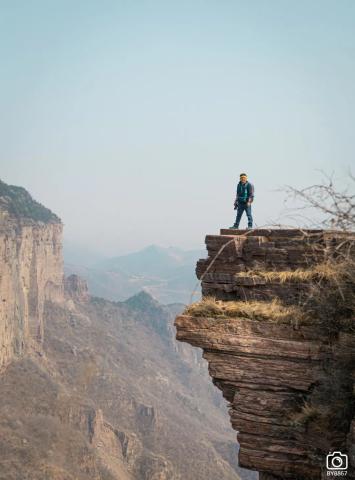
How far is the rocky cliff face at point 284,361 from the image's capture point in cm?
922

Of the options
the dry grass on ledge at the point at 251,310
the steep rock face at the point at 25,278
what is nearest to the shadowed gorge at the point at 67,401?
the steep rock face at the point at 25,278

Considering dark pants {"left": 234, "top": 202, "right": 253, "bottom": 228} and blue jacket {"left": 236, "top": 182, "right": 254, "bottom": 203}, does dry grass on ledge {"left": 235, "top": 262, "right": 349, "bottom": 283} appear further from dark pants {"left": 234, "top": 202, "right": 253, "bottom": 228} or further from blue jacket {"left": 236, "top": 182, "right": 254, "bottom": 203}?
blue jacket {"left": 236, "top": 182, "right": 254, "bottom": 203}

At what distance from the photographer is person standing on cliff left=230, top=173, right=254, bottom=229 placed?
A: 16047 mm

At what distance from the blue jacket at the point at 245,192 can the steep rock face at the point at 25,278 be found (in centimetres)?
12008

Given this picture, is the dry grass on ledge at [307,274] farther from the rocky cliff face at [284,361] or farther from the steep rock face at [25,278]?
the steep rock face at [25,278]

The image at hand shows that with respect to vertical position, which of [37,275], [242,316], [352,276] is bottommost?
[242,316]

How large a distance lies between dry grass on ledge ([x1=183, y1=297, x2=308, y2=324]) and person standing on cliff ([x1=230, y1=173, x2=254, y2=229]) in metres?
5.13

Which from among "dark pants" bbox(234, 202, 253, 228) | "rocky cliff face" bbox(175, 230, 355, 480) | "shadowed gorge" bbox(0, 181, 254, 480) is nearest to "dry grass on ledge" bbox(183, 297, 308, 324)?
"rocky cliff face" bbox(175, 230, 355, 480)

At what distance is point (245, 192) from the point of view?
1634 cm

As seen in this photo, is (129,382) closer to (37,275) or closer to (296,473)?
(37,275)

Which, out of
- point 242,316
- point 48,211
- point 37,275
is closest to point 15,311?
point 37,275

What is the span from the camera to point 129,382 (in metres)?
178

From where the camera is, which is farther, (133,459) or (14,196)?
(14,196)

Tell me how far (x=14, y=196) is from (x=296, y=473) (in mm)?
186354
